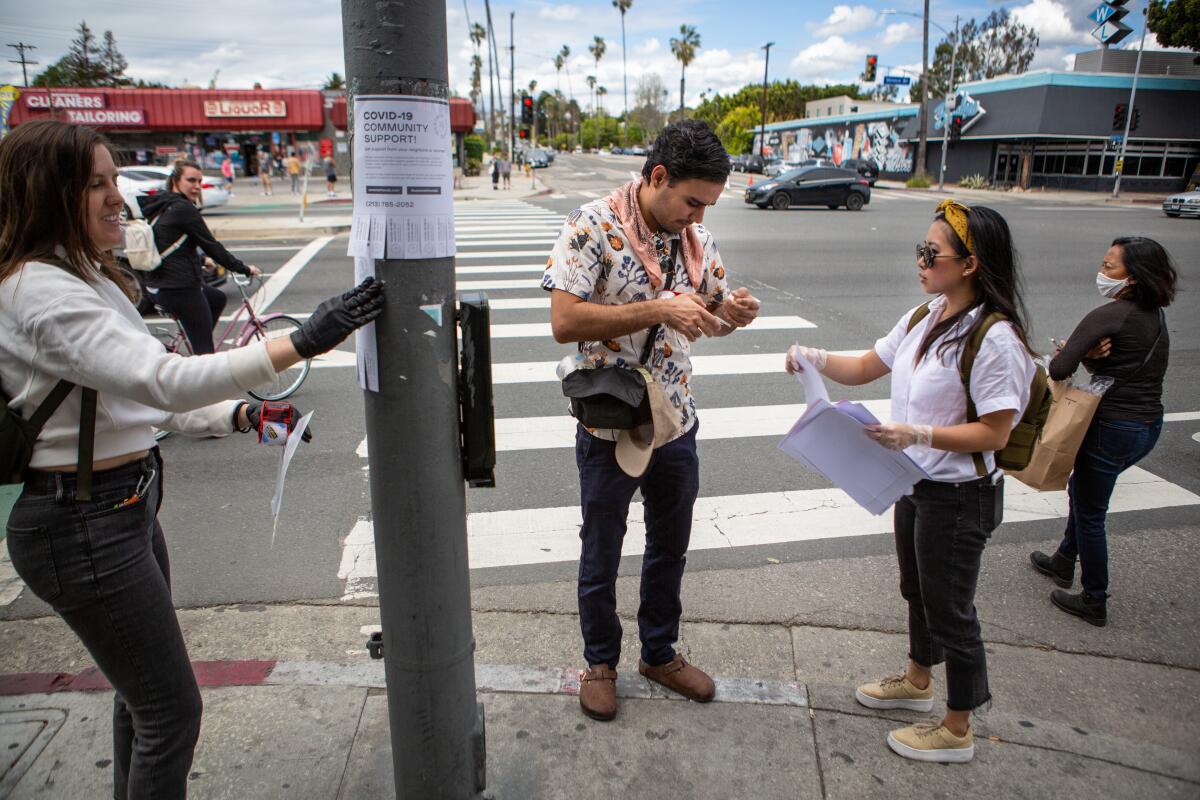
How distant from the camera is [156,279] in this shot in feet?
20.4

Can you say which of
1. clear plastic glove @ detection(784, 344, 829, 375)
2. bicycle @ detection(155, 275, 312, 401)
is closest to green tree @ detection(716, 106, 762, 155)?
bicycle @ detection(155, 275, 312, 401)

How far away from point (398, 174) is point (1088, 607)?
367cm

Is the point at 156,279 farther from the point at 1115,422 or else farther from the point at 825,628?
the point at 1115,422

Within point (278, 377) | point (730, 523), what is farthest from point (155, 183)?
point (730, 523)

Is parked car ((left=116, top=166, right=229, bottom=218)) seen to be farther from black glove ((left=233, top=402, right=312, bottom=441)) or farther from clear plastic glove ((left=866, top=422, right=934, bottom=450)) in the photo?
clear plastic glove ((left=866, top=422, right=934, bottom=450))

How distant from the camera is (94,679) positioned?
10.3 ft

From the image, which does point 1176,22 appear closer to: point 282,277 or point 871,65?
point 871,65

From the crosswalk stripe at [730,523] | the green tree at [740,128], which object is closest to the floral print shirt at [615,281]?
the crosswalk stripe at [730,523]

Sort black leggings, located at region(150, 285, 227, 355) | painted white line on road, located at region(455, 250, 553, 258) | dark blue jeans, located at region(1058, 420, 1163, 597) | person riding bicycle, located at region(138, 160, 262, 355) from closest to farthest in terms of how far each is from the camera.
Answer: dark blue jeans, located at region(1058, 420, 1163, 597)
person riding bicycle, located at region(138, 160, 262, 355)
black leggings, located at region(150, 285, 227, 355)
painted white line on road, located at region(455, 250, 553, 258)

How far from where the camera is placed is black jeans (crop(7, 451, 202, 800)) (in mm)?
1891

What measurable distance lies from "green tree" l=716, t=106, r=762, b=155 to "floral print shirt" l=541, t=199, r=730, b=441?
75.4 metres

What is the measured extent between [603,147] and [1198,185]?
11870 cm

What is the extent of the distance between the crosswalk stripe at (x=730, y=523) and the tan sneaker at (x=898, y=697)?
147cm

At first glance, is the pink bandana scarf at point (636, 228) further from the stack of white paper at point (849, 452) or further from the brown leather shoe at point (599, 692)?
the brown leather shoe at point (599, 692)
